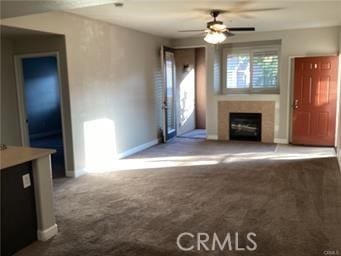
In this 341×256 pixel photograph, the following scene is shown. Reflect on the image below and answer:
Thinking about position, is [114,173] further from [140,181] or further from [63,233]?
[63,233]

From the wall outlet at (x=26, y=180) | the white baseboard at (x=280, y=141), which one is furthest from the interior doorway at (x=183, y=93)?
the wall outlet at (x=26, y=180)

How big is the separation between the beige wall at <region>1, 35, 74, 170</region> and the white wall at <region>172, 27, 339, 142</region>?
396 centimetres

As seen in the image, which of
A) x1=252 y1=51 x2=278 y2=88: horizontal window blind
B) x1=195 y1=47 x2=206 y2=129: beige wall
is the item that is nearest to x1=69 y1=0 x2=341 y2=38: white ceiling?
x1=252 y1=51 x2=278 y2=88: horizontal window blind

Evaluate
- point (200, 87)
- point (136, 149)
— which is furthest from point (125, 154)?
point (200, 87)

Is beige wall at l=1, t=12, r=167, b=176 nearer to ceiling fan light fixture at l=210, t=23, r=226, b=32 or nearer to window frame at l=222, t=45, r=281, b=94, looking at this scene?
window frame at l=222, t=45, r=281, b=94

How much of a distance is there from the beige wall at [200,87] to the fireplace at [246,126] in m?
1.95

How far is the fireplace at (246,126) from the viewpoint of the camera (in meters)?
7.72

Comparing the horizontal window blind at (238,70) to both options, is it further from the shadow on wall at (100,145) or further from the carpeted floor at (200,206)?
the shadow on wall at (100,145)

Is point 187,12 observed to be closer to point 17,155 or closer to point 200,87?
point 17,155

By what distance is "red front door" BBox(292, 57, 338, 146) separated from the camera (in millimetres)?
6742

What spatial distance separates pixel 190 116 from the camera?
955 cm

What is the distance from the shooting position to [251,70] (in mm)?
7871

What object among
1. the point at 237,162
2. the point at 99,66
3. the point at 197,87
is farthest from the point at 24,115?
the point at 197,87

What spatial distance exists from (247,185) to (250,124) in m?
3.52
